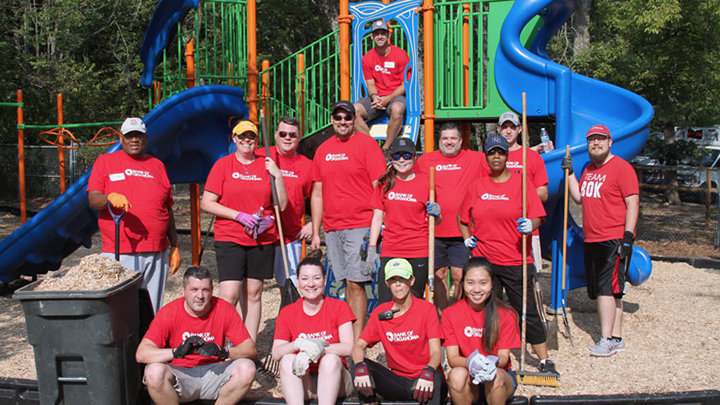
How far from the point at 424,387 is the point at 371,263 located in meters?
1.33

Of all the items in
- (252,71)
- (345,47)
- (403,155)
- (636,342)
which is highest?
(345,47)

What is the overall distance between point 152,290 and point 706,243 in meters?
10.7

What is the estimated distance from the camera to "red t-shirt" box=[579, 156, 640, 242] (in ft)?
17.3

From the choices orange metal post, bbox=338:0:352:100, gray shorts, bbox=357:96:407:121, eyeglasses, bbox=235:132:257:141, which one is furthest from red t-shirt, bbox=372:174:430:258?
orange metal post, bbox=338:0:352:100

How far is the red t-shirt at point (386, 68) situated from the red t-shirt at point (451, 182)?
67.4 inches

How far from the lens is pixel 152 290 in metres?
4.79

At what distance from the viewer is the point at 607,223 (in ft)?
17.5

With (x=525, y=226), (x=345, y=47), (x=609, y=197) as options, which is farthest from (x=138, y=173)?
(x=609, y=197)

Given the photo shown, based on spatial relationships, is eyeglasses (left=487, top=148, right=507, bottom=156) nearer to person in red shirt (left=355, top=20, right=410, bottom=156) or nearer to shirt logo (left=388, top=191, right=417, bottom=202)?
shirt logo (left=388, top=191, right=417, bottom=202)

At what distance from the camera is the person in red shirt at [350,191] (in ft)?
16.4

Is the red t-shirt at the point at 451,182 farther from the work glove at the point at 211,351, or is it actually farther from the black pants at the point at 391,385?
the work glove at the point at 211,351

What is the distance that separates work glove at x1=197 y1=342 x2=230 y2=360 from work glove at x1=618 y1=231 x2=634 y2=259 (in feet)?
10.4

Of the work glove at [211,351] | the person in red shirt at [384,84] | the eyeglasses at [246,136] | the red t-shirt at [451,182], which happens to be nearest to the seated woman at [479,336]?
the red t-shirt at [451,182]

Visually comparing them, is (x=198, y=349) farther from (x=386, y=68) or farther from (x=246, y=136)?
(x=386, y=68)
